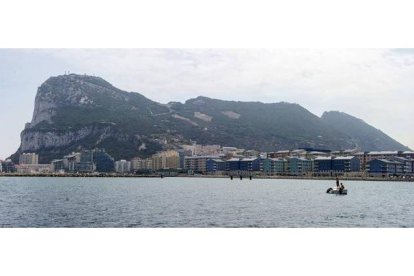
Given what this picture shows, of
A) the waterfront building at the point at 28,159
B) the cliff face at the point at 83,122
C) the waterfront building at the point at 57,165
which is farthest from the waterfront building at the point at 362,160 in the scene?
the waterfront building at the point at 28,159

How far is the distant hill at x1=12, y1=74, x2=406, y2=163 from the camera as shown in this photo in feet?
549

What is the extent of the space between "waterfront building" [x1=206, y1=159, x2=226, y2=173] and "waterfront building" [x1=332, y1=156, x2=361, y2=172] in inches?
1401

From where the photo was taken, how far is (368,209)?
3700cm

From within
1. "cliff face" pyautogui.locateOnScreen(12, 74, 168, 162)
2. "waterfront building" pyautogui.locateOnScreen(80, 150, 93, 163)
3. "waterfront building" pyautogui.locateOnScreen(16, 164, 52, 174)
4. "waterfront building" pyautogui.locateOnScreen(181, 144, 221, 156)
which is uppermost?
"cliff face" pyautogui.locateOnScreen(12, 74, 168, 162)

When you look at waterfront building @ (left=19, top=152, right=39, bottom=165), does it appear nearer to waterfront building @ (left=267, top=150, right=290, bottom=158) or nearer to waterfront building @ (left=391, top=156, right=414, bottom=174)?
waterfront building @ (left=267, top=150, right=290, bottom=158)

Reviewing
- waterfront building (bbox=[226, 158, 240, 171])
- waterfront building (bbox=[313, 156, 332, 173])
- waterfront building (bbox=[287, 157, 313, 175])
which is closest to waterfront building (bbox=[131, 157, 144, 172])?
waterfront building (bbox=[226, 158, 240, 171])

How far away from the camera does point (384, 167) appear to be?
422ft

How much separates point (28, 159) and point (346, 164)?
309 feet

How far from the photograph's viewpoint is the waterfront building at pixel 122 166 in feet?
536

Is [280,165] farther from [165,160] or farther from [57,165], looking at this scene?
[57,165]

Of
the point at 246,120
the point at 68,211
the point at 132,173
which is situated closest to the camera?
the point at 68,211

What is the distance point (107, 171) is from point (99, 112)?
20.7 m
